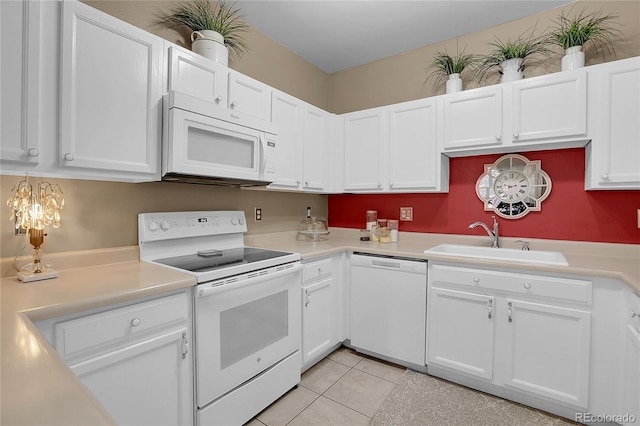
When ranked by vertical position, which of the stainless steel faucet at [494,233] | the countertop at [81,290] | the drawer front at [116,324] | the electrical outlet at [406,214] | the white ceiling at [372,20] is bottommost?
the drawer front at [116,324]

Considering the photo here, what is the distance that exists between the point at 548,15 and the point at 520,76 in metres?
0.60

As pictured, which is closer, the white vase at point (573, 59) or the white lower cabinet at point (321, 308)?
the white vase at point (573, 59)

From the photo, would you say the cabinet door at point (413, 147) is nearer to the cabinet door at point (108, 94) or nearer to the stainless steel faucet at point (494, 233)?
the stainless steel faucet at point (494, 233)

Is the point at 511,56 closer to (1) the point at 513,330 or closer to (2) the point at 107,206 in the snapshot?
(1) the point at 513,330

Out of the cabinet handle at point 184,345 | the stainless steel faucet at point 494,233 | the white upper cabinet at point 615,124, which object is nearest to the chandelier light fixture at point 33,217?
the cabinet handle at point 184,345

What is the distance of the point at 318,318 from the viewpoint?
232 cm

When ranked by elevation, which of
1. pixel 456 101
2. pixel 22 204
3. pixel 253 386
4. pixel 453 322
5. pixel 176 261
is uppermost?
pixel 456 101

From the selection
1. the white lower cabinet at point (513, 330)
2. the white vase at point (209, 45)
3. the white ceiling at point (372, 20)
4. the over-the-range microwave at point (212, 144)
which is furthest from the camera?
the white ceiling at point (372, 20)

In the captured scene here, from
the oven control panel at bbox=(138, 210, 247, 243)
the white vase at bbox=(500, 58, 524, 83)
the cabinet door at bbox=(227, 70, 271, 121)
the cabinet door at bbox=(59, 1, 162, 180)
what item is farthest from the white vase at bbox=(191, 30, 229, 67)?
the white vase at bbox=(500, 58, 524, 83)

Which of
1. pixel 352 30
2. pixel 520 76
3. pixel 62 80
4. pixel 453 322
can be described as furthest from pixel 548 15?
pixel 62 80

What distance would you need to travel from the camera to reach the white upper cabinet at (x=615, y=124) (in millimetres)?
1809

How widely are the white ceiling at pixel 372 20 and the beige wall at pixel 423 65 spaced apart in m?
0.06

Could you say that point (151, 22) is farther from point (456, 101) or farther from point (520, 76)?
point (520, 76)

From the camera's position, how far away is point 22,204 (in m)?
1.39
